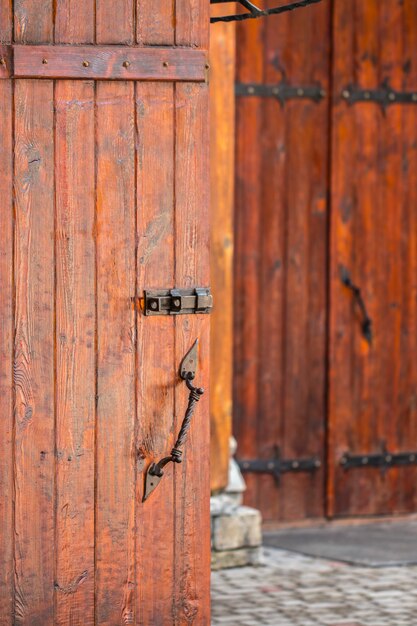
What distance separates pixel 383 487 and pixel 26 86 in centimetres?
350

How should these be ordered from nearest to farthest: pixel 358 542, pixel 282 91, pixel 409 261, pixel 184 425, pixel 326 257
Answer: pixel 184 425
pixel 358 542
pixel 282 91
pixel 326 257
pixel 409 261

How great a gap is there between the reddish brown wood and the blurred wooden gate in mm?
2398

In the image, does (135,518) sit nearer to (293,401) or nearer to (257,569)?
(257,569)

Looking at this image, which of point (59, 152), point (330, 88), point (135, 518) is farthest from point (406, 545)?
point (59, 152)

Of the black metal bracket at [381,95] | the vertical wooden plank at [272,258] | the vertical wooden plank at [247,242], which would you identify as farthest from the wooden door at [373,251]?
the vertical wooden plank at [247,242]

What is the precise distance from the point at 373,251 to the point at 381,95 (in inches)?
28.8

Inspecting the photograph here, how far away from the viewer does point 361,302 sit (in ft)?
21.1

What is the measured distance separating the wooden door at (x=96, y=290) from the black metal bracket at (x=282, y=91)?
2.36 metres

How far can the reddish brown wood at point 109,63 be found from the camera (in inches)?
144

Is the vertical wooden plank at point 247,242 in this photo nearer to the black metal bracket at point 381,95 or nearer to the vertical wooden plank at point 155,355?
the black metal bracket at point 381,95

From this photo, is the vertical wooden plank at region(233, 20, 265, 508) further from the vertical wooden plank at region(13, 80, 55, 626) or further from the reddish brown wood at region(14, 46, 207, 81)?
the vertical wooden plank at region(13, 80, 55, 626)

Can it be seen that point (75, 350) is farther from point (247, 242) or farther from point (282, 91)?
point (282, 91)

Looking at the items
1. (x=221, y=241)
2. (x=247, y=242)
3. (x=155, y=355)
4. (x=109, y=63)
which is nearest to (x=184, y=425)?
(x=155, y=355)

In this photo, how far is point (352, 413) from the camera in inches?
255
